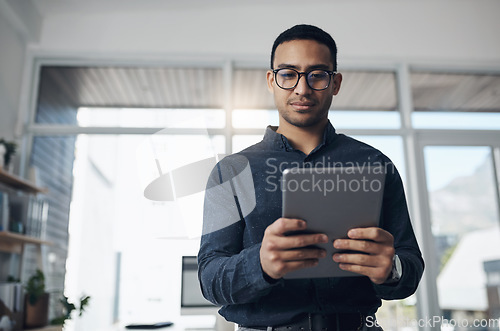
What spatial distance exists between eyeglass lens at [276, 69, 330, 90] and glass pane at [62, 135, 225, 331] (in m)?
2.25

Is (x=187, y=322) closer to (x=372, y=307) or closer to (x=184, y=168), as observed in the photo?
(x=184, y=168)

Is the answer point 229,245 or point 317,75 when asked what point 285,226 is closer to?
point 229,245

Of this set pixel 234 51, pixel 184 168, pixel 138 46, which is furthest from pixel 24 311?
pixel 234 51

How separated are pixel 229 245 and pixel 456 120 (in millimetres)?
3466

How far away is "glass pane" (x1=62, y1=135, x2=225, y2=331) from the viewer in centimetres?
340

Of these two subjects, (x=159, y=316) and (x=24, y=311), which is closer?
(x=24, y=311)

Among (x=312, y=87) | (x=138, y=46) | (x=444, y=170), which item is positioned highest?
(x=138, y=46)

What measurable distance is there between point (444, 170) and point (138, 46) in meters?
2.71

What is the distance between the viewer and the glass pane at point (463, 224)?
353cm

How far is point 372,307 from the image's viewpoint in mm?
921

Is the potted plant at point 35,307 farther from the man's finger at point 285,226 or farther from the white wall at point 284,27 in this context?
the man's finger at point 285,226

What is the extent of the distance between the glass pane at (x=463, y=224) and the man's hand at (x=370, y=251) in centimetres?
302

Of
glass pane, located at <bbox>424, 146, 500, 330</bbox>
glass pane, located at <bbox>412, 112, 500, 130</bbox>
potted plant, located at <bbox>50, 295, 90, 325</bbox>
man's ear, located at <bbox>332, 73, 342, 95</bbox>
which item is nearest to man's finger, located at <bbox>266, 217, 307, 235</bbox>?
man's ear, located at <bbox>332, 73, 342, 95</bbox>

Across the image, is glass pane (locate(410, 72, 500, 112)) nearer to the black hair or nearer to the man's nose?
the black hair
